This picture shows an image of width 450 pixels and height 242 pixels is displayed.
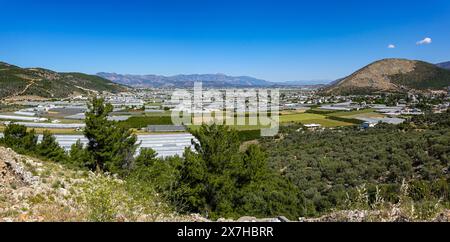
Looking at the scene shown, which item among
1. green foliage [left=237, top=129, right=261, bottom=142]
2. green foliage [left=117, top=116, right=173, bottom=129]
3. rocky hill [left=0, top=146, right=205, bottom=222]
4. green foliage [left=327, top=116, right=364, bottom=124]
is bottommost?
green foliage [left=237, top=129, right=261, bottom=142]

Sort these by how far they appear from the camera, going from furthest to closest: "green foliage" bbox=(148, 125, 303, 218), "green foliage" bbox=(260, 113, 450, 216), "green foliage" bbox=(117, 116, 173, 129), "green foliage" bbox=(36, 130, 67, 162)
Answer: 1. "green foliage" bbox=(117, 116, 173, 129)
2. "green foliage" bbox=(36, 130, 67, 162)
3. "green foliage" bbox=(260, 113, 450, 216)
4. "green foliage" bbox=(148, 125, 303, 218)

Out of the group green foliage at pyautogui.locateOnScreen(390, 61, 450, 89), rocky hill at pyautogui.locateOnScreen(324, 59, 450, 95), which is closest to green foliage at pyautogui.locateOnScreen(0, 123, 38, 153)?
rocky hill at pyautogui.locateOnScreen(324, 59, 450, 95)

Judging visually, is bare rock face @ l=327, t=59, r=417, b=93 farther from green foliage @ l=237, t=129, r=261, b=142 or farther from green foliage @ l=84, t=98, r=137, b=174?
green foliage @ l=84, t=98, r=137, b=174

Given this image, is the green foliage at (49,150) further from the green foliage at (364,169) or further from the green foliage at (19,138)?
the green foliage at (364,169)

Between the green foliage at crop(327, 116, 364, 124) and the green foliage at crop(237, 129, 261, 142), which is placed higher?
the green foliage at crop(327, 116, 364, 124)

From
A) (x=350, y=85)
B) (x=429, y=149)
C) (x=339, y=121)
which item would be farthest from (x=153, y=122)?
(x=350, y=85)

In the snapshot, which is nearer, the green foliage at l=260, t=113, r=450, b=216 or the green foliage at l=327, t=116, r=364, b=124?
the green foliage at l=260, t=113, r=450, b=216

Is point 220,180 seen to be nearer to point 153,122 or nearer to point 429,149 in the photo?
point 429,149
